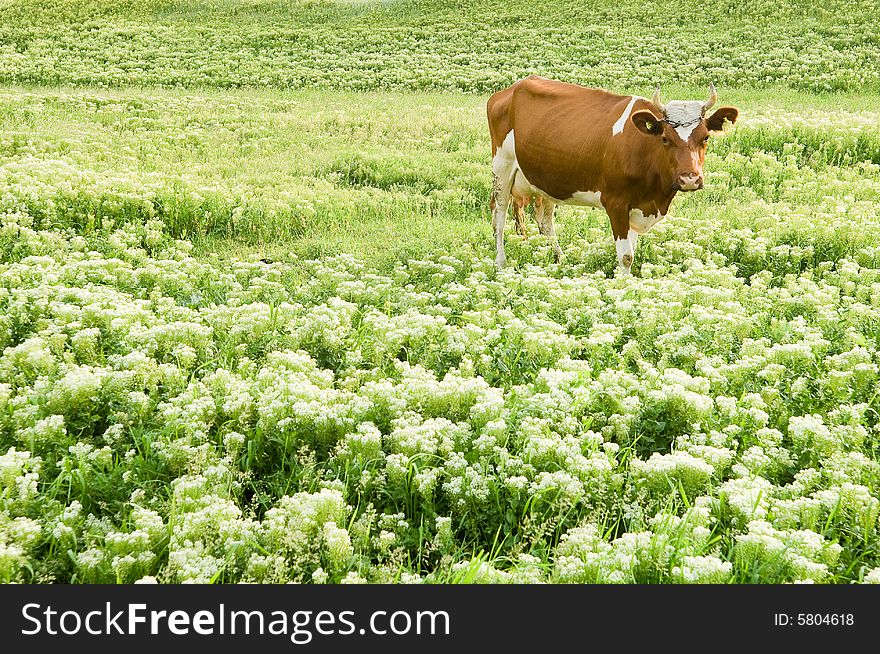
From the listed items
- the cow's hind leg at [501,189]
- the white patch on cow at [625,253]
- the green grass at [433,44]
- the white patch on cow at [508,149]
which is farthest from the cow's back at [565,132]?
the green grass at [433,44]

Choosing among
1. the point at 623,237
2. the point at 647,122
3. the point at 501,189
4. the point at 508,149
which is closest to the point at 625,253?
the point at 623,237

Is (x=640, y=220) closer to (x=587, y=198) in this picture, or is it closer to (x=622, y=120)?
(x=587, y=198)

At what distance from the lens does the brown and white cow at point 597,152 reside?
29.0 ft

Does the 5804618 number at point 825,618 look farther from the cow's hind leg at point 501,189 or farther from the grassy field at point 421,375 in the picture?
the cow's hind leg at point 501,189

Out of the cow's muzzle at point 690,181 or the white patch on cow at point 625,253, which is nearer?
the cow's muzzle at point 690,181

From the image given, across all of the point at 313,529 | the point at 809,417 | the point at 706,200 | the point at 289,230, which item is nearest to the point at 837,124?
the point at 706,200

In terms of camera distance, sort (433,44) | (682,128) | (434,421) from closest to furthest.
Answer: (434,421)
(682,128)
(433,44)

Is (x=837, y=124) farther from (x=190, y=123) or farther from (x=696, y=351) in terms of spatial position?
(x=190, y=123)

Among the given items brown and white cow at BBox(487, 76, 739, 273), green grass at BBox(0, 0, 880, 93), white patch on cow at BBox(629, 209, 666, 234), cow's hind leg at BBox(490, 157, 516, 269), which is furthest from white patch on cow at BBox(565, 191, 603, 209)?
green grass at BBox(0, 0, 880, 93)

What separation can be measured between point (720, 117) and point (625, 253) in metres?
1.86

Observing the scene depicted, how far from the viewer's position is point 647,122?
29.1ft

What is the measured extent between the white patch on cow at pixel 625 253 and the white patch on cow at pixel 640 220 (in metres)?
0.22

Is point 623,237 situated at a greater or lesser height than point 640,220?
lesser

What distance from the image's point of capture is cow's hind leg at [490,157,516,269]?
10.7 metres
